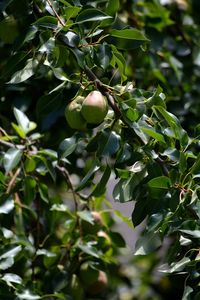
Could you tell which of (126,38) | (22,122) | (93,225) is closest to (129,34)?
(126,38)

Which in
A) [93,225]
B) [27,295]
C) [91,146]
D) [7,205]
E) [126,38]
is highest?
[126,38]

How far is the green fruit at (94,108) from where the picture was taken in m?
1.17

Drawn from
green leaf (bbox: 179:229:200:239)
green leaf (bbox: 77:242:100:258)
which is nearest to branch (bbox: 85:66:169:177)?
green leaf (bbox: 179:229:200:239)

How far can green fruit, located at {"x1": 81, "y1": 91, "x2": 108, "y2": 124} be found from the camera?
1.17m

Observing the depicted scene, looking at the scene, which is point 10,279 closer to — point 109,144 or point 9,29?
point 109,144

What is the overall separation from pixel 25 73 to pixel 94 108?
0.44 feet

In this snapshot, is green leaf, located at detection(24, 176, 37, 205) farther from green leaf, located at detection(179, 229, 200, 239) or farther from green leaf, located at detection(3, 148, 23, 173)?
green leaf, located at detection(179, 229, 200, 239)

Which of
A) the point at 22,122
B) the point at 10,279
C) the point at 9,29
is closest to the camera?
the point at 10,279

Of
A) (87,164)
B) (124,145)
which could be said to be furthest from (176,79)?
(124,145)

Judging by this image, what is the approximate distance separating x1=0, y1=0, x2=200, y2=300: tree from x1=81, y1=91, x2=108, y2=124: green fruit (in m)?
0.02

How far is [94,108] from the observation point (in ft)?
3.84

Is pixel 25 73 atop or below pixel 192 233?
atop

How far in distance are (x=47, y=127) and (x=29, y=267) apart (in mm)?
319

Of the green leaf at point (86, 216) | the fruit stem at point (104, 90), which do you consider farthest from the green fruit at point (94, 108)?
the green leaf at point (86, 216)
